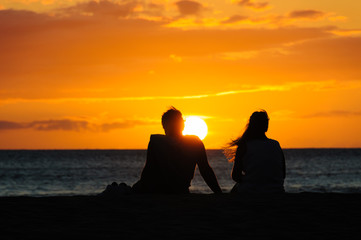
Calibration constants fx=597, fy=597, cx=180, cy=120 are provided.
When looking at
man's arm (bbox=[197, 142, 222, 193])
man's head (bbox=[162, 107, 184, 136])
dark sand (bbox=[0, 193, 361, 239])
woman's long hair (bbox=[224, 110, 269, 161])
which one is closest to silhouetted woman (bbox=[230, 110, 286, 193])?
woman's long hair (bbox=[224, 110, 269, 161])

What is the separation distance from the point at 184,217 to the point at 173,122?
216 cm

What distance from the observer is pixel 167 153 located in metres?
7.86

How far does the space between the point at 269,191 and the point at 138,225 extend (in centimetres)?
270

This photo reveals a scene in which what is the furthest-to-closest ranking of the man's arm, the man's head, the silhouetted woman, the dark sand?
the man's arm → the man's head → the silhouetted woman → the dark sand

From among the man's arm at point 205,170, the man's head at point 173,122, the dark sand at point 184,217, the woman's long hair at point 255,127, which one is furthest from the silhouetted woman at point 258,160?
the man's head at point 173,122

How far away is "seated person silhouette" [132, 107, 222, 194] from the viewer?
7867mm

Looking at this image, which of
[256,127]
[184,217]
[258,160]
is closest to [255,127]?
[256,127]

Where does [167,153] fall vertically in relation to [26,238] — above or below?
above

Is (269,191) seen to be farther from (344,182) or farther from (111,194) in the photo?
(344,182)

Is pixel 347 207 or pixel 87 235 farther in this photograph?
pixel 347 207

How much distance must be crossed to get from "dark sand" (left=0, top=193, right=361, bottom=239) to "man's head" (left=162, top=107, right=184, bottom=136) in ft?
3.10

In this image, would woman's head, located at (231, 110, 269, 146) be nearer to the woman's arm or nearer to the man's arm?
the woman's arm

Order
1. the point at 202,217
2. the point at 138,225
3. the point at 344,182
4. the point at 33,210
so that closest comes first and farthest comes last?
1. the point at 138,225
2. the point at 202,217
3. the point at 33,210
4. the point at 344,182

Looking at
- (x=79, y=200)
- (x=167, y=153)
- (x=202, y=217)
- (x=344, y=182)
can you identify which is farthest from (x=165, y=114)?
(x=344, y=182)
